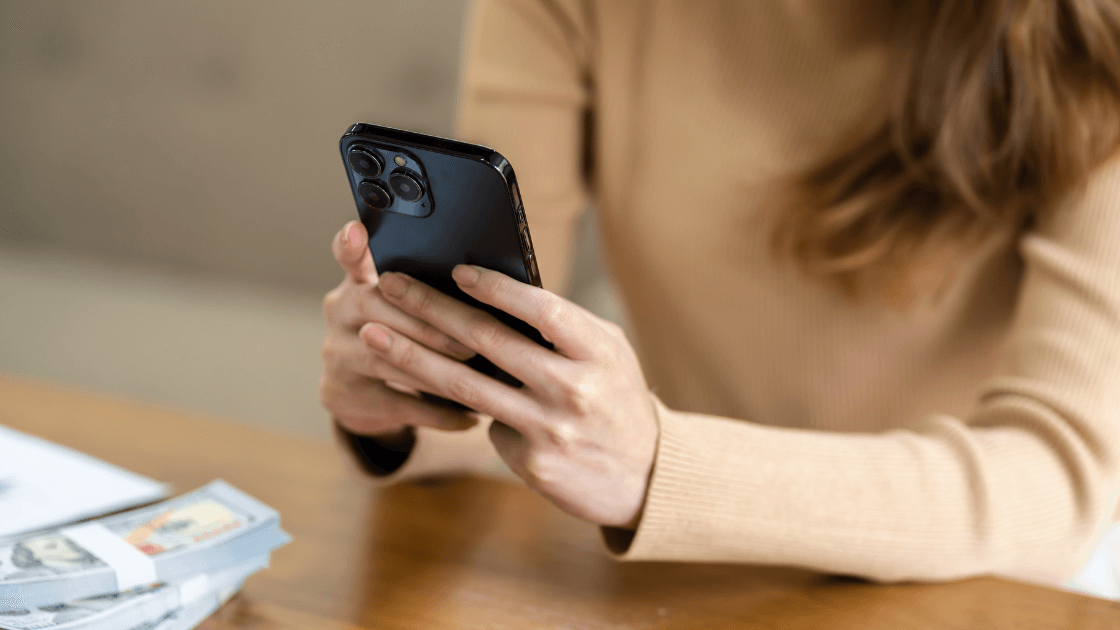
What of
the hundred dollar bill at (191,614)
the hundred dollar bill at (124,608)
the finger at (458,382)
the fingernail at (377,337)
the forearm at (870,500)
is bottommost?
the forearm at (870,500)

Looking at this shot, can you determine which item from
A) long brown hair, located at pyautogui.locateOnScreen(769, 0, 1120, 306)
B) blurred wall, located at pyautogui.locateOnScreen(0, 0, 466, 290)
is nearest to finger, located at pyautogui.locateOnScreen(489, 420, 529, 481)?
long brown hair, located at pyautogui.locateOnScreen(769, 0, 1120, 306)

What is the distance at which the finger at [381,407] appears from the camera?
0.49 m

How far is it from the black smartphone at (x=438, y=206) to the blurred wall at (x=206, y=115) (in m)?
1.12

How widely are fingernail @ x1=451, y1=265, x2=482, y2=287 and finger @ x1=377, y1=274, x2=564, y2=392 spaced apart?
0.02 metres

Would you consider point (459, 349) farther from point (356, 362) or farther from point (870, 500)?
point (870, 500)

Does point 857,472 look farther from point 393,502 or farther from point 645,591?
point 393,502

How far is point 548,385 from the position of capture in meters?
0.41

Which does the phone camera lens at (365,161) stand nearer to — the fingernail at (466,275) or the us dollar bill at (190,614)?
the fingernail at (466,275)

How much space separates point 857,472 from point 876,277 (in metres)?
0.25

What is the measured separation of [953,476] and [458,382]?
0.31 m

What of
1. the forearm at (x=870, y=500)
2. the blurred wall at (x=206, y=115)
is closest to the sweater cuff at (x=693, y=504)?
the forearm at (x=870, y=500)

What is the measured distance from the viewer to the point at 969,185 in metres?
0.65

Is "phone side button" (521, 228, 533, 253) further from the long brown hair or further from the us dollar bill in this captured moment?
the long brown hair

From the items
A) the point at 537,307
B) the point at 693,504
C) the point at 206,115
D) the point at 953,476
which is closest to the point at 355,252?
the point at 537,307
